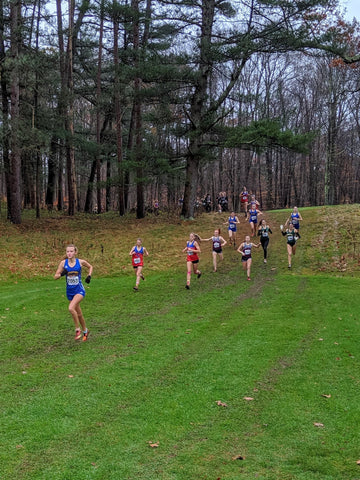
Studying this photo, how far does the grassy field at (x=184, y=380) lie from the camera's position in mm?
4977

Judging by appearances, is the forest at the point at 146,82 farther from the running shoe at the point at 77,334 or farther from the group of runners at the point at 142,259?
the running shoe at the point at 77,334

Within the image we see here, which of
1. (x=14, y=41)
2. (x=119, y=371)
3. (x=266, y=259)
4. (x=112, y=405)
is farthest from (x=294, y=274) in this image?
(x=14, y=41)

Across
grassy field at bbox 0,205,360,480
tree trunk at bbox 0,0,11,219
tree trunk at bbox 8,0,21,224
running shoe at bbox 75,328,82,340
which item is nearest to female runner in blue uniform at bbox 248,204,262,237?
grassy field at bbox 0,205,360,480

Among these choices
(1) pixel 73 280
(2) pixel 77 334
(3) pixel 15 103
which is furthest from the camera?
(3) pixel 15 103

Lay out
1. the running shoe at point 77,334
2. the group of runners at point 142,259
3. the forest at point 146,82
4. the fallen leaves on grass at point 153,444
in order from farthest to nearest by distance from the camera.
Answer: the forest at point 146,82 → the running shoe at point 77,334 → the group of runners at point 142,259 → the fallen leaves on grass at point 153,444

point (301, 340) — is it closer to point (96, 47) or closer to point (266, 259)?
point (266, 259)

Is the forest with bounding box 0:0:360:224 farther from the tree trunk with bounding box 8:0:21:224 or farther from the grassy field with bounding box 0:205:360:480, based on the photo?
the grassy field with bounding box 0:205:360:480

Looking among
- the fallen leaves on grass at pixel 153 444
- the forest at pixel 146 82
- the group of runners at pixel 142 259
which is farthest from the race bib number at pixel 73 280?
the forest at pixel 146 82

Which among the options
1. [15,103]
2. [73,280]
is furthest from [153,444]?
[15,103]

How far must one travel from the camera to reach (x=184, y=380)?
7297mm

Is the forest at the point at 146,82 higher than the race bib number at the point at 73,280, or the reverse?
the forest at the point at 146,82

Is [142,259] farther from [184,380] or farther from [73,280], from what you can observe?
[184,380]

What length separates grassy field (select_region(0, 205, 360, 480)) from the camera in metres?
4.98

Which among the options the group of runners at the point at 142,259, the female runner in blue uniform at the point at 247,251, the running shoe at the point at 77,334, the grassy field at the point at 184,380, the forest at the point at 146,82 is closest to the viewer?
the grassy field at the point at 184,380
